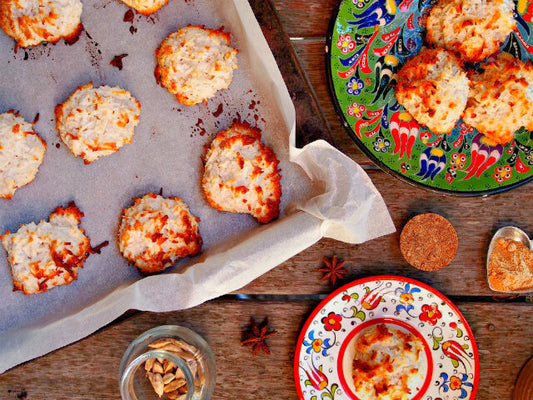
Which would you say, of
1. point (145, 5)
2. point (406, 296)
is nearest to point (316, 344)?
point (406, 296)

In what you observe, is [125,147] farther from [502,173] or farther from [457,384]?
[457,384]

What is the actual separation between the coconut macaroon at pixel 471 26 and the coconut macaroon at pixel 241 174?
0.87 m

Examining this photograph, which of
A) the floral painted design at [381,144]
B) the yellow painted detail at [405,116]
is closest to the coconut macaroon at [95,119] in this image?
the floral painted design at [381,144]

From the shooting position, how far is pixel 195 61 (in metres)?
2.04

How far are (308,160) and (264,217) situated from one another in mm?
312

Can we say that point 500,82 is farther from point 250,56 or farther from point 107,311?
point 107,311

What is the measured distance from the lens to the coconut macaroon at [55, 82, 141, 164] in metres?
2.02

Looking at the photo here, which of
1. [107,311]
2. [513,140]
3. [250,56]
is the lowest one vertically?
[107,311]

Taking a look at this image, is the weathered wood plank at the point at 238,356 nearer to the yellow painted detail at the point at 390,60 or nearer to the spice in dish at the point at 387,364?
the spice in dish at the point at 387,364

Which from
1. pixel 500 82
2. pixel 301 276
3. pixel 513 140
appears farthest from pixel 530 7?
pixel 301 276

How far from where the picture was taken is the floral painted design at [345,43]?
2.02 meters

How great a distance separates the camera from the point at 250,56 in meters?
2.06

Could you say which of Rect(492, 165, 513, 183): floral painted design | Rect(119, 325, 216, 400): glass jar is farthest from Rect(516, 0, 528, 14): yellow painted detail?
Rect(119, 325, 216, 400): glass jar

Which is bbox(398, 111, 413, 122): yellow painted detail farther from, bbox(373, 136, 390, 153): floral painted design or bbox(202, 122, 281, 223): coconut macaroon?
bbox(202, 122, 281, 223): coconut macaroon
